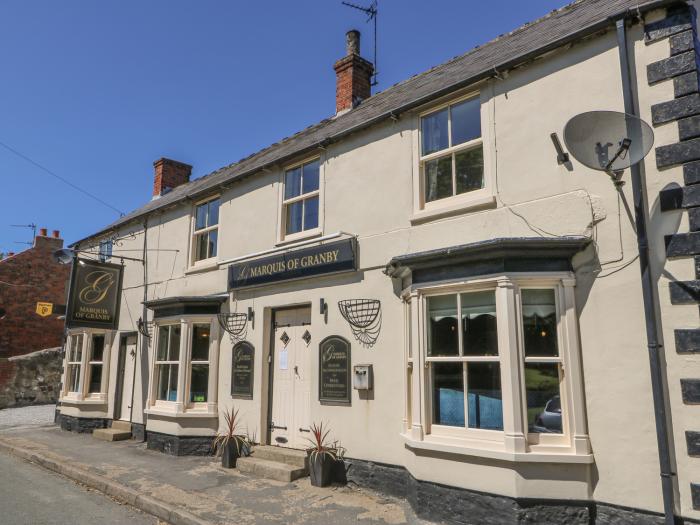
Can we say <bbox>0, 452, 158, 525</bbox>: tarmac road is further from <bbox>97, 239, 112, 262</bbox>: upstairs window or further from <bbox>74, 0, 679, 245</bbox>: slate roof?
<bbox>97, 239, 112, 262</bbox>: upstairs window

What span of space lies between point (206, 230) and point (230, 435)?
188 inches

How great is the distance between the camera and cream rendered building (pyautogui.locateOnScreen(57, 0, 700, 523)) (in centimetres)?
519

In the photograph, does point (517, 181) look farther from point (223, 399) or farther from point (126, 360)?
point (126, 360)

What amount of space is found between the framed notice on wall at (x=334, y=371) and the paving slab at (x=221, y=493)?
4.29 ft

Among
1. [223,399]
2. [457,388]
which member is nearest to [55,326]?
[223,399]

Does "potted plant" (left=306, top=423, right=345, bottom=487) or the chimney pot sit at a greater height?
the chimney pot

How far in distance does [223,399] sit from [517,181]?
7.06 metres

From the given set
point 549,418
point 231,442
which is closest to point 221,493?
point 231,442

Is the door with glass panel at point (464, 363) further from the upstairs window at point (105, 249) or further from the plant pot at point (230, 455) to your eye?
the upstairs window at point (105, 249)

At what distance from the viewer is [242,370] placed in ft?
32.1

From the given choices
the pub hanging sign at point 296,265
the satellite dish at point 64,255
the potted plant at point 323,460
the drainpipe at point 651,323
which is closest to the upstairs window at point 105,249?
the satellite dish at point 64,255

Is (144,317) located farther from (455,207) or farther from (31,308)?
(31,308)

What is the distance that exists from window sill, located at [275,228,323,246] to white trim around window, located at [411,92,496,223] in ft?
7.04

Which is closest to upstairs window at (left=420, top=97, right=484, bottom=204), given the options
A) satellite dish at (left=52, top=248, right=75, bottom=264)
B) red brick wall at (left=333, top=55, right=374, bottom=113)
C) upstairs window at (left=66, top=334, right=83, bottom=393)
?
red brick wall at (left=333, top=55, right=374, bottom=113)
